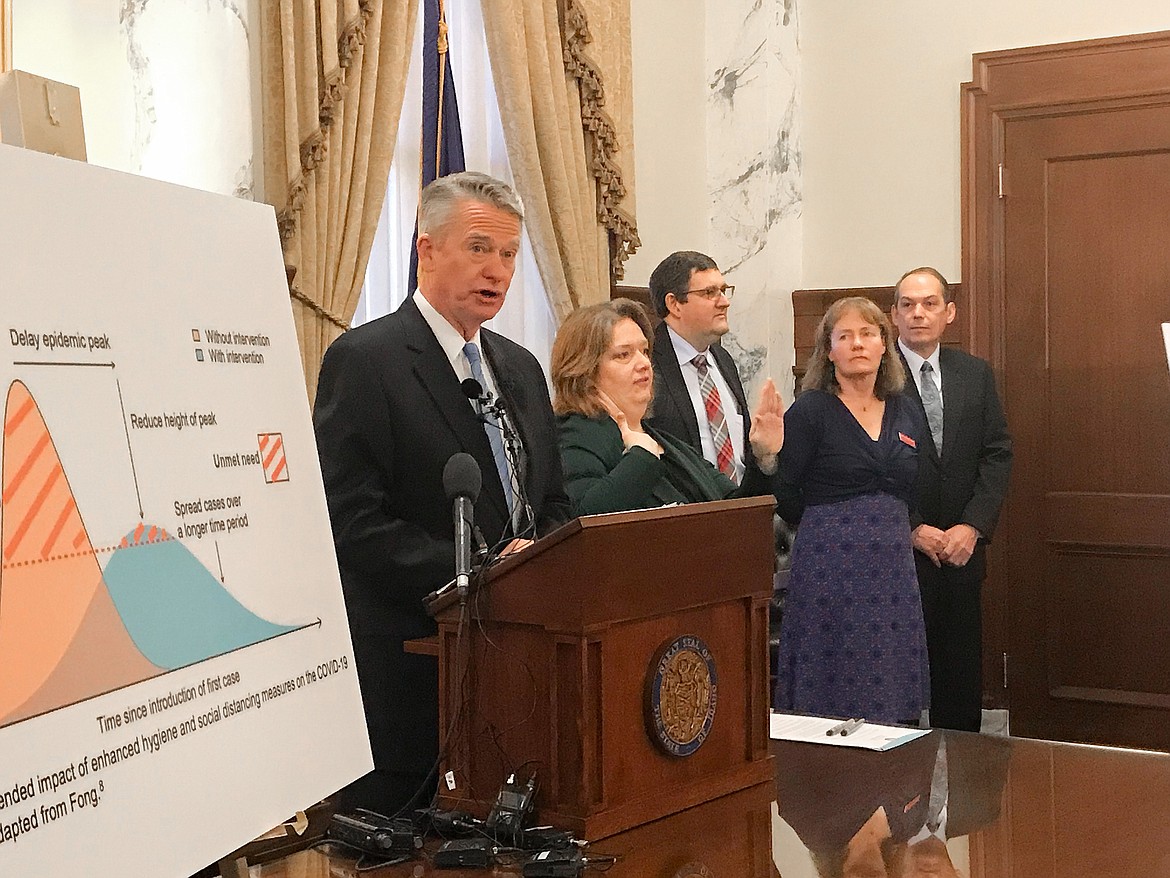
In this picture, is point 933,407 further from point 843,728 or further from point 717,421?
point 843,728

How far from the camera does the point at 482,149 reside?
16.7 feet

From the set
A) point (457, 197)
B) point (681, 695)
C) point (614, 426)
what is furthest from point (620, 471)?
point (681, 695)

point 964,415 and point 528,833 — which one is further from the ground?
point 964,415

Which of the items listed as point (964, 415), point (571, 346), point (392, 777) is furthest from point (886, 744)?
point (964, 415)

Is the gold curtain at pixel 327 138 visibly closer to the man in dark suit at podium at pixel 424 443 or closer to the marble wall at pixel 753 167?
the man in dark suit at podium at pixel 424 443

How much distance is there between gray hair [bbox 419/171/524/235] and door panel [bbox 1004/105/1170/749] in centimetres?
389

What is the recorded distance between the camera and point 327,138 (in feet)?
13.5

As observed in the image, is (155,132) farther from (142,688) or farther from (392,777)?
(142,688)

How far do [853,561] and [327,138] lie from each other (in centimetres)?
202

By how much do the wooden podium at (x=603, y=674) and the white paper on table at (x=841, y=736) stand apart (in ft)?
1.27

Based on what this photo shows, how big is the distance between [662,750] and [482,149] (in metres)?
3.46

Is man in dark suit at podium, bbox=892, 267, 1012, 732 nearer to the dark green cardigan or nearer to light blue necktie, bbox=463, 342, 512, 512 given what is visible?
the dark green cardigan

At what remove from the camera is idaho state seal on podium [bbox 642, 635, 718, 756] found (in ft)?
6.52

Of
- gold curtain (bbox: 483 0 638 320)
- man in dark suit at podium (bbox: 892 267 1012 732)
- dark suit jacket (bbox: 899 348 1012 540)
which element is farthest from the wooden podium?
gold curtain (bbox: 483 0 638 320)
